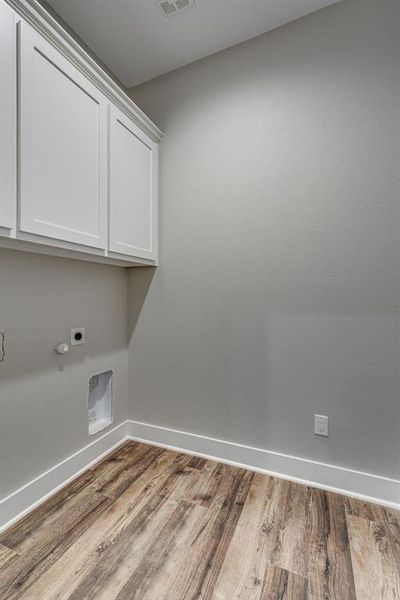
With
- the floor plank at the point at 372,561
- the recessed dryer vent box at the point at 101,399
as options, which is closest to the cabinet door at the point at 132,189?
the recessed dryer vent box at the point at 101,399

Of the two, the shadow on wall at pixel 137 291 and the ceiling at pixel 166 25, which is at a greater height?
the ceiling at pixel 166 25

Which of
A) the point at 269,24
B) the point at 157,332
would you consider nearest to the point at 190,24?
the point at 269,24

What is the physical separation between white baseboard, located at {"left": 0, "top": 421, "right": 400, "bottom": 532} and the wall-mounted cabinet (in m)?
1.21

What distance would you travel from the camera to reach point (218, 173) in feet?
6.22

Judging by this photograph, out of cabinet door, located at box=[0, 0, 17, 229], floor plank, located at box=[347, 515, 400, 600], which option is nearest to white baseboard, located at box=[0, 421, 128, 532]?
cabinet door, located at box=[0, 0, 17, 229]

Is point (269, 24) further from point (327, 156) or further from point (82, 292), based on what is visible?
point (82, 292)

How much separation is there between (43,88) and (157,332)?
4.84 ft

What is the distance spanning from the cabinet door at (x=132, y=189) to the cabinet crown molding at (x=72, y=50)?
56 mm

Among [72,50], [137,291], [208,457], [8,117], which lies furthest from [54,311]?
[208,457]

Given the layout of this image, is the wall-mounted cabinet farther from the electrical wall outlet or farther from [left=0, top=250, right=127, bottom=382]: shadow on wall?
the electrical wall outlet

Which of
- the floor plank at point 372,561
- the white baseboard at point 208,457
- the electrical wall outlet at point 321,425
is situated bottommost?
the floor plank at point 372,561

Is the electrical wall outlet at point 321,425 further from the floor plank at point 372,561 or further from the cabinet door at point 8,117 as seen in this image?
the cabinet door at point 8,117

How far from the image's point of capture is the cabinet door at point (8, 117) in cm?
108

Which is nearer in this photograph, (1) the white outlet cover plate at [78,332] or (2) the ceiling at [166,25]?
(2) the ceiling at [166,25]
